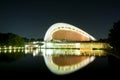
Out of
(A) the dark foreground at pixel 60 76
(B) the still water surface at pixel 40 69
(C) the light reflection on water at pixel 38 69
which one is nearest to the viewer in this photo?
(A) the dark foreground at pixel 60 76

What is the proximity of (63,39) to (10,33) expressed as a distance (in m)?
18.0

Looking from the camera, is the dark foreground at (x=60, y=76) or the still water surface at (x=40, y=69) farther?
the still water surface at (x=40, y=69)

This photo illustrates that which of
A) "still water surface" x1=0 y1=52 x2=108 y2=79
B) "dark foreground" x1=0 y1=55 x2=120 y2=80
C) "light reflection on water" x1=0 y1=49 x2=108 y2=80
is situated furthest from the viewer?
"light reflection on water" x1=0 y1=49 x2=108 y2=80

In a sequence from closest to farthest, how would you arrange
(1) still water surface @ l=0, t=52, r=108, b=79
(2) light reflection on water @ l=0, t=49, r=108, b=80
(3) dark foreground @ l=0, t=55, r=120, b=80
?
(3) dark foreground @ l=0, t=55, r=120, b=80, (1) still water surface @ l=0, t=52, r=108, b=79, (2) light reflection on water @ l=0, t=49, r=108, b=80

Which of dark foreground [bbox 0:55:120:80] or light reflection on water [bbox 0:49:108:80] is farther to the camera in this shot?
light reflection on water [bbox 0:49:108:80]

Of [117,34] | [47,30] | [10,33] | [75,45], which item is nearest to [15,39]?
[10,33]

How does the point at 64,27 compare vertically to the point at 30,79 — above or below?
above

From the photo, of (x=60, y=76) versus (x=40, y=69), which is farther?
(x=40, y=69)

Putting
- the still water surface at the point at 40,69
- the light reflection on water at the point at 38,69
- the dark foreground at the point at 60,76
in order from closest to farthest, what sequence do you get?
the dark foreground at the point at 60,76
the still water surface at the point at 40,69
the light reflection on water at the point at 38,69

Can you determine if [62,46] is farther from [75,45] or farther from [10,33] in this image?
[10,33]

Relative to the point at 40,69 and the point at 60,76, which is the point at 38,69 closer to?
the point at 40,69

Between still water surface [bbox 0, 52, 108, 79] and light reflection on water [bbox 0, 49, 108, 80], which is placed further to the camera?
light reflection on water [bbox 0, 49, 108, 80]

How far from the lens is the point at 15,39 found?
76.3m

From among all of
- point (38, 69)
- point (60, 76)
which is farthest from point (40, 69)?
point (60, 76)
